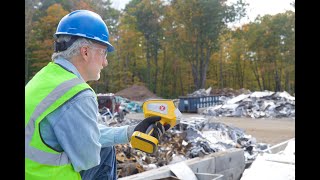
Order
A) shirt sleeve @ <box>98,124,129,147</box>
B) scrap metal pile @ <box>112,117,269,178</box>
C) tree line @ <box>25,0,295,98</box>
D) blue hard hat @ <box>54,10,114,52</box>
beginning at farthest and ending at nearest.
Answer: tree line @ <box>25,0,295,98</box>
scrap metal pile @ <box>112,117,269,178</box>
shirt sleeve @ <box>98,124,129,147</box>
blue hard hat @ <box>54,10,114,52</box>

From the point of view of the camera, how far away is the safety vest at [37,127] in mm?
1945

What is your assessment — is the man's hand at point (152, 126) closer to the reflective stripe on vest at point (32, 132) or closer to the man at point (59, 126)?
the man at point (59, 126)

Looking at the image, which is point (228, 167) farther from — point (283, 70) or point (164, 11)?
point (283, 70)

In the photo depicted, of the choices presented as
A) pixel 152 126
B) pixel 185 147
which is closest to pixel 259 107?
pixel 185 147

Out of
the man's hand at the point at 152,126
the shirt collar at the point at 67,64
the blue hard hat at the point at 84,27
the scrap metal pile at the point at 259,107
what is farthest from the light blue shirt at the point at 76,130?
the scrap metal pile at the point at 259,107

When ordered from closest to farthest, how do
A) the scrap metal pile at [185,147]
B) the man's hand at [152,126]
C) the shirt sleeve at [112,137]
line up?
the man's hand at [152,126] < the shirt sleeve at [112,137] < the scrap metal pile at [185,147]

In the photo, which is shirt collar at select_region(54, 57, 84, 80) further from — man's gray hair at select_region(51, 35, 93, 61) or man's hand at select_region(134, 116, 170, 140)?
man's hand at select_region(134, 116, 170, 140)

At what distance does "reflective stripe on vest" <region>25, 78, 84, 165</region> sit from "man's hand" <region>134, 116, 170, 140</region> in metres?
0.87

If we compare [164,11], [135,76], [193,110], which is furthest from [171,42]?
[193,110]

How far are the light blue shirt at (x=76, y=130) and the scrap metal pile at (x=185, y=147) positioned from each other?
3.76 m

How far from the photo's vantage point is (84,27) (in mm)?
2393

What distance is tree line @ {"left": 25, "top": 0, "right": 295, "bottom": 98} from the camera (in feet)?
117

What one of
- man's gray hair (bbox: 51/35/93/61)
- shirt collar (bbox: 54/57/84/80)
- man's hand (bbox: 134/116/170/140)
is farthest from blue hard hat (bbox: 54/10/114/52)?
man's hand (bbox: 134/116/170/140)

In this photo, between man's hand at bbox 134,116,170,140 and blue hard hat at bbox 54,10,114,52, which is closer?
blue hard hat at bbox 54,10,114,52
